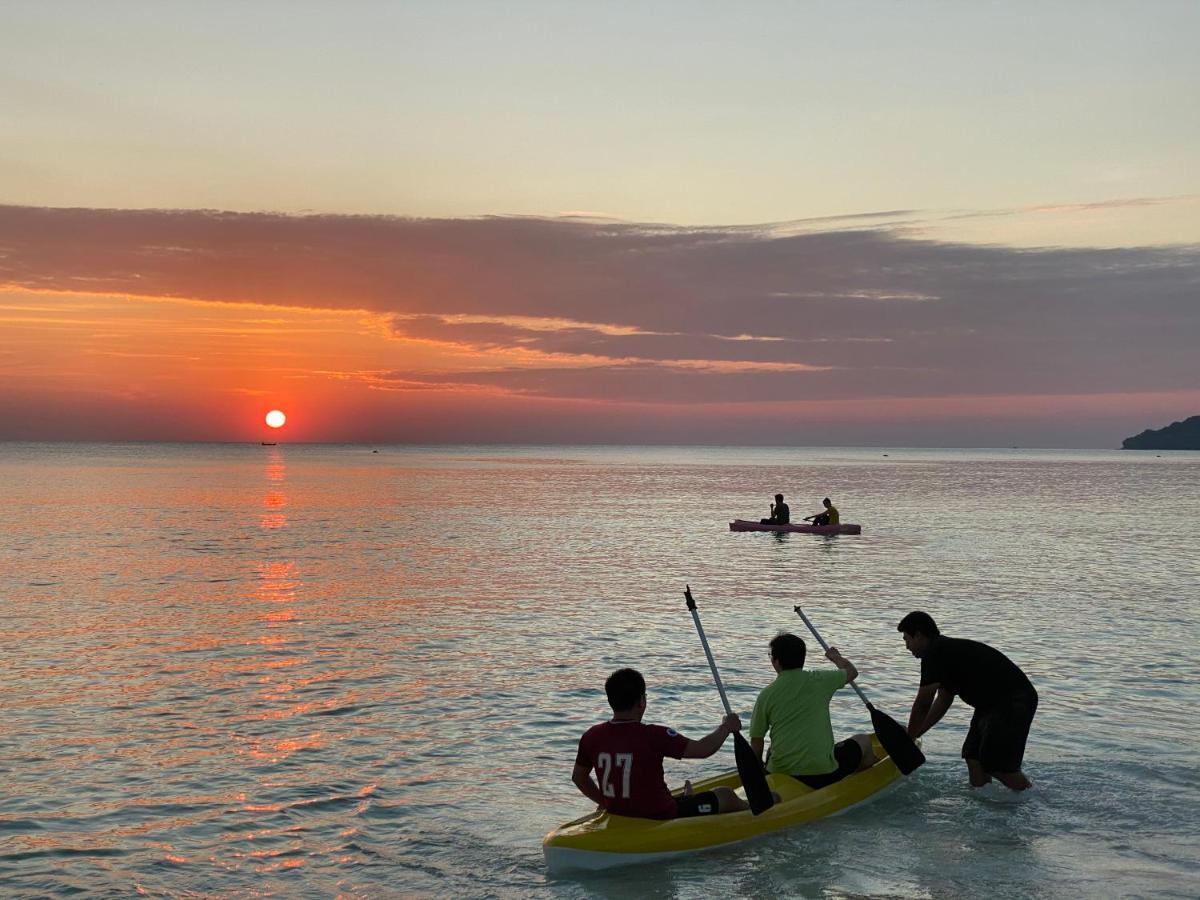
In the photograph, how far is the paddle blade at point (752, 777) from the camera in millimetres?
9984

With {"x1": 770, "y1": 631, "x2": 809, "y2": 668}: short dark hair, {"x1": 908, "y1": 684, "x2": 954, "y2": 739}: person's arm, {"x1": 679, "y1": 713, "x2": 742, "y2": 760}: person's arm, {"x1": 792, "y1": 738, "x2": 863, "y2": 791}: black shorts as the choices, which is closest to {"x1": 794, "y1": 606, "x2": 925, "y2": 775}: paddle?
{"x1": 908, "y1": 684, "x2": 954, "y2": 739}: person's arm

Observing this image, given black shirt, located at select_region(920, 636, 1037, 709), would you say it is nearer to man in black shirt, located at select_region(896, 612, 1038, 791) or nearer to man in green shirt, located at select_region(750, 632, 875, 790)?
man in black shirt, located at select_region(896, 612, 1038, 791)

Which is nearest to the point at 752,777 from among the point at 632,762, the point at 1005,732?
the point at 632,762

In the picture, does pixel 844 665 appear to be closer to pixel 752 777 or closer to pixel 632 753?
pixel 752 777

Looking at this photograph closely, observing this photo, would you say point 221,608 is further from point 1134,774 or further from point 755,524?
point 755,524

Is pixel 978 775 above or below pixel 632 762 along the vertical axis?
below

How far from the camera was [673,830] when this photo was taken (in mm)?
9664

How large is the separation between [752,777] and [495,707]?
6.42 meters

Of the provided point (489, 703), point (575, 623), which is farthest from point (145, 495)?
point (489, 703)

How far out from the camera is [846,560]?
37.4m

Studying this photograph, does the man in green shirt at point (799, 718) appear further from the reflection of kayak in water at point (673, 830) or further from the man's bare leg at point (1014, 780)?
the man's bare leg at point (1014, 780)

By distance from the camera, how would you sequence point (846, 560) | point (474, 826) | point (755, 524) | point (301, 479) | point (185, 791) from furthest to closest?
point (301, 479) < point (755, 524) < point (846, 560) < point (185, 791) < point (474, 826)

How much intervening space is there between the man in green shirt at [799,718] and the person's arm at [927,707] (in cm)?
69

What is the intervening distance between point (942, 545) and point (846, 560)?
7468 millimetres
